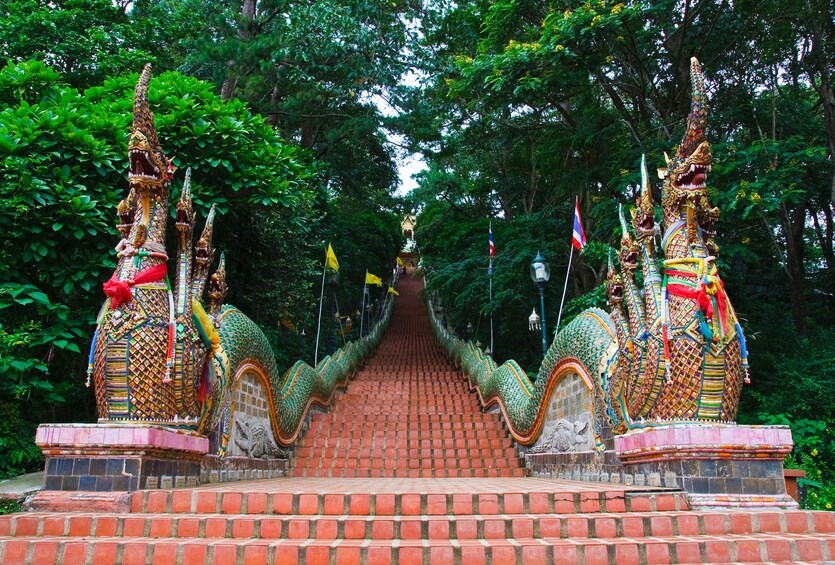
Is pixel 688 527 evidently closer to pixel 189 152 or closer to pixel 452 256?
pixel 189 152

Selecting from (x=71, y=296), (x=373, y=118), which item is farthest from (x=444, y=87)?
(x=71, y=296)

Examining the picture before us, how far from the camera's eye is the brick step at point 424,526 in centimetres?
382

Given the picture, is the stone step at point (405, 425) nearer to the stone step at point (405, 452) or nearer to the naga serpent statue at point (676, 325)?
the stone step at point (405, 452)

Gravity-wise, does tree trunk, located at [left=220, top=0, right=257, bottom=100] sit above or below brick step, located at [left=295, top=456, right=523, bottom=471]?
above

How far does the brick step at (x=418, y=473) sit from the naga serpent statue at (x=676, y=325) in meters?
2.48

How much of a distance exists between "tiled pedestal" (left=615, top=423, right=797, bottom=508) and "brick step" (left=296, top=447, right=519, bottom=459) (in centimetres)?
438

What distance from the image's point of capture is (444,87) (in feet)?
45.7

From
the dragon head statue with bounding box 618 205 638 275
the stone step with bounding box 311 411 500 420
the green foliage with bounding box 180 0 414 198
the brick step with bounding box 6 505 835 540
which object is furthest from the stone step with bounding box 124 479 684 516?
the green foliage with bounding box 180 0 414 198

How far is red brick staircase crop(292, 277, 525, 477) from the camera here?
8.27 m

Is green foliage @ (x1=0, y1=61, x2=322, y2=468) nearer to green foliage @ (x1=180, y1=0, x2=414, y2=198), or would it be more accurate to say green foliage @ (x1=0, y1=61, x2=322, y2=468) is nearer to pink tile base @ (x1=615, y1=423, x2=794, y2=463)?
green foliage @ (x1=180, y1=0, x2=414, y2=198)

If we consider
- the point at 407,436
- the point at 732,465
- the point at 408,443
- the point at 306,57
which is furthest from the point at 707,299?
the point at 306,57

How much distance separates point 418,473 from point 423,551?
4.82 meters

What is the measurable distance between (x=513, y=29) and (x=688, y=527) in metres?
9.82

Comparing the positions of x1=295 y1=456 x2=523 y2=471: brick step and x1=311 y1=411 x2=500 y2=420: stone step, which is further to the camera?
x1=311 y1=411 x2=500 y2=420: stone step
